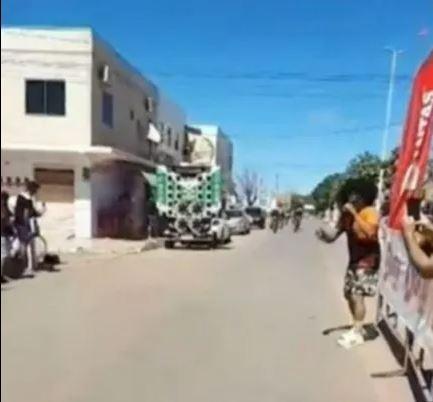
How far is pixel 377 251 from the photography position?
7395 millimetres

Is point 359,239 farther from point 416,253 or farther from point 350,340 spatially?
point 416,253

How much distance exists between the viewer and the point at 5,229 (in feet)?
5.48

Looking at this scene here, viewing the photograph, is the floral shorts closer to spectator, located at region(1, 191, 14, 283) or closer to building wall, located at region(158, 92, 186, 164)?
spectator, located at region(1, 191, 14, 283)

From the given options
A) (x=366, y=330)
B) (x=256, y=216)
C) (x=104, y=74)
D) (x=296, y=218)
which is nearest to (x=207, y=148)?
(x=296, y=218)

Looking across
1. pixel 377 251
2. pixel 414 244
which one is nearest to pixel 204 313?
pixel 377 251

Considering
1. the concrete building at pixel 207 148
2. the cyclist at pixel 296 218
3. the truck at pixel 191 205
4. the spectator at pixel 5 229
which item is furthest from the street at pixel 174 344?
the cyclist at pixel 296 218

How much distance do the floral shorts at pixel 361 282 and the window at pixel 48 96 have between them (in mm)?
4847

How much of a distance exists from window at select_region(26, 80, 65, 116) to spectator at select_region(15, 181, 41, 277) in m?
0.56

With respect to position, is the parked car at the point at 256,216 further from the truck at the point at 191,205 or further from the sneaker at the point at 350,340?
the sneaker at the point at 350,340

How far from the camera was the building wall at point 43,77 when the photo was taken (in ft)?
5.70

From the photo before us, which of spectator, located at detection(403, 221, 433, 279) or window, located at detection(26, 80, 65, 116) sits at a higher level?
window, located at detection(26, 80, 65, 116)

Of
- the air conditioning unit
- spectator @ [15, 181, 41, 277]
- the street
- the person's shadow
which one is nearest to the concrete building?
the street

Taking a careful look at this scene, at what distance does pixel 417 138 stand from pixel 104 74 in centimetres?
253

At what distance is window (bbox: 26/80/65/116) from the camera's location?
8.59ft
